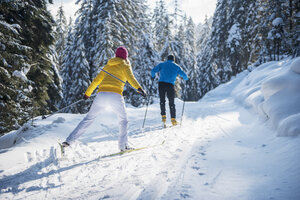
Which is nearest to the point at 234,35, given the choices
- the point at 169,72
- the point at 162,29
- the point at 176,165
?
the point at 162,29

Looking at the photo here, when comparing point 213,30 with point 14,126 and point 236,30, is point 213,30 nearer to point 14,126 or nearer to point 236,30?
point 236,30

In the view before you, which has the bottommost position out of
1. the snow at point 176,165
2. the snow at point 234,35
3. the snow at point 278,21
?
the snow at point 176,165

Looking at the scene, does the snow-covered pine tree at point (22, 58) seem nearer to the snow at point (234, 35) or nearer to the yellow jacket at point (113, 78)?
the yellow jacket at point (113, 78)

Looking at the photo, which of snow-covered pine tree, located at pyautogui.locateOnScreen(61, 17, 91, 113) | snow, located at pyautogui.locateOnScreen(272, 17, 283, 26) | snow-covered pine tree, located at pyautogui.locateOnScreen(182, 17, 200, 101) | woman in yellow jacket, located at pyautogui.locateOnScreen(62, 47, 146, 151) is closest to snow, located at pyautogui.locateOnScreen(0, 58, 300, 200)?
woman in yellow jacket, located at pyautogui.locateOnScreen(62, 47, 146, 151)

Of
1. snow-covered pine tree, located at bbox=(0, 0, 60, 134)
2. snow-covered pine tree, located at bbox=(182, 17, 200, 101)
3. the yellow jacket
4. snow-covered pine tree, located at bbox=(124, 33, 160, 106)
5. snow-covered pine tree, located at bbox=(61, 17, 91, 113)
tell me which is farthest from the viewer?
snow-covered pine tree, located at bbox=(182, 17, 200, 101)

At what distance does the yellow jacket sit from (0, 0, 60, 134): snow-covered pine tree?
3196mm

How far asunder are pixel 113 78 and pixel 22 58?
413 cm

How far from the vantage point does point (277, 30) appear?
1423cm

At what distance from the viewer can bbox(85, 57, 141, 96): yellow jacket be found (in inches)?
143

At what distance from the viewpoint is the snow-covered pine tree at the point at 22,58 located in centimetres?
561

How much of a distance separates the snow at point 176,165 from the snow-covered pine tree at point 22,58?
6.38ft

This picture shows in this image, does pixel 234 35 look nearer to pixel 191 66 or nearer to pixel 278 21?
pixel 278 21

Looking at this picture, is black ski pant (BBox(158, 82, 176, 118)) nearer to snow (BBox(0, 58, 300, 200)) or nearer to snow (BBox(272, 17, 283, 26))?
snow (BBox(0, 58, 300, 200))

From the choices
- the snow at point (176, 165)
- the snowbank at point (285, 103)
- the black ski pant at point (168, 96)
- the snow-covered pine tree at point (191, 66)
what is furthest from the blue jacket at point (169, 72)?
the snow-covered pine tree at point (191, 66)
